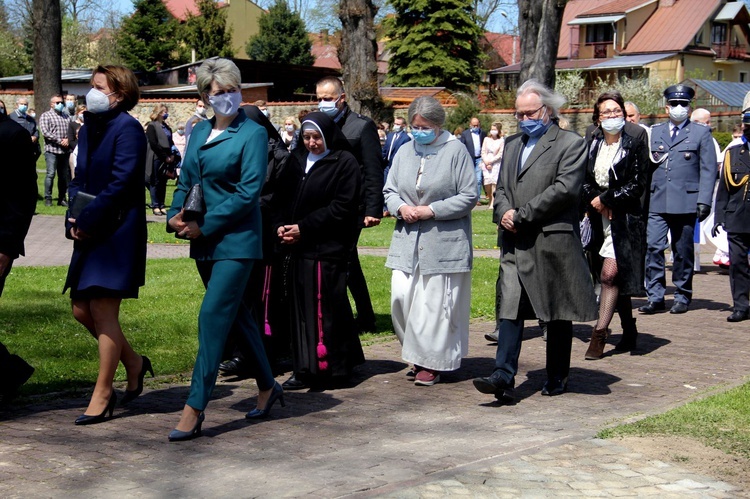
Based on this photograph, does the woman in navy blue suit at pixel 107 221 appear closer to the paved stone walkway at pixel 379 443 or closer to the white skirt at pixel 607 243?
the paved stone walkway at pixel 379 443

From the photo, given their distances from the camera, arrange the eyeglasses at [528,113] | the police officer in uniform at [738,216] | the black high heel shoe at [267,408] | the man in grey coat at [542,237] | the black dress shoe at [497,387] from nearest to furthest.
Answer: the black high heel shoe at [267,408]
the black dress shoe at [497,387]
the man in grey coat at [542,237]
the eyeglasses at [528,113]
the police officer in uniform at [738,216]

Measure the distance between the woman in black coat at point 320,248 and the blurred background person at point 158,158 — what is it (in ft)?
42.6

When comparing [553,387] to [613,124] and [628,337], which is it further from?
[613,124]

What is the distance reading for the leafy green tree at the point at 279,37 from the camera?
67.8m

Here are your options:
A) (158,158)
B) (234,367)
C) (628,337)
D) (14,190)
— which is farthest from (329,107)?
(158,158)

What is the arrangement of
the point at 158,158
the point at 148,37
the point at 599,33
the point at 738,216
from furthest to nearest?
the point at 599,33 → the point at 148,37 → the point at 158,158 → the point at 738,216

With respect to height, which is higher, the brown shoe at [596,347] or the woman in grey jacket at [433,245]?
the woman in grey jacket at [433,245]

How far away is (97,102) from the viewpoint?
20.4 feet

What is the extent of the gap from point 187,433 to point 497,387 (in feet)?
6.52

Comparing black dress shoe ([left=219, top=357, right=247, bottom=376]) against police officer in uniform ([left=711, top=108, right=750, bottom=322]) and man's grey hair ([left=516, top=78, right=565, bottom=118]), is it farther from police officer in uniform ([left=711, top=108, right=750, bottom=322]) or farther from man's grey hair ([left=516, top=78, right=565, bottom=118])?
police officer in uniform ([left=711, top=108, right=750, bottom=322])

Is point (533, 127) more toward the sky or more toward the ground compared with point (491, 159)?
more toward the sky

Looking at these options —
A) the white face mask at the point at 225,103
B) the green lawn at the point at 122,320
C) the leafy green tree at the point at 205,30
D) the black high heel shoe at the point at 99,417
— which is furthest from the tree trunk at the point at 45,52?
the leafy green tree at the point at 205,30

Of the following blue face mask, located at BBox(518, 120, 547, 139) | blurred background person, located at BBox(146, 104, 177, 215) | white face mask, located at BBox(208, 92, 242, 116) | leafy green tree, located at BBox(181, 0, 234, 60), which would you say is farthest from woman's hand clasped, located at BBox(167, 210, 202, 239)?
leafy green tree, located at BBox(181, 0, 234, 60)

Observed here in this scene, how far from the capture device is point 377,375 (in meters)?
7.98
